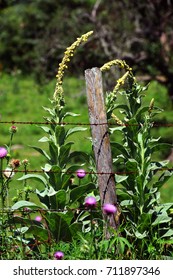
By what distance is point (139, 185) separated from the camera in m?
5.76

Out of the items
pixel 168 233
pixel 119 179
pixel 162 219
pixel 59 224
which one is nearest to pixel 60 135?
pixel 119 179

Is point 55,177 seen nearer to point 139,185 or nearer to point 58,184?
point 58,184

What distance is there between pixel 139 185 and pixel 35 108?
12111 mm

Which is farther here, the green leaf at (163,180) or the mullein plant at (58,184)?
the green leaf at (163,180)

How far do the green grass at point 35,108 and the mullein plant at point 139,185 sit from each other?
568 cm

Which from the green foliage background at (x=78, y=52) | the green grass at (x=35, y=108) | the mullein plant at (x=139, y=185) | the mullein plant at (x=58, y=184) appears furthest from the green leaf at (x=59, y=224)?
the green foliage background at (x=78, y=52)

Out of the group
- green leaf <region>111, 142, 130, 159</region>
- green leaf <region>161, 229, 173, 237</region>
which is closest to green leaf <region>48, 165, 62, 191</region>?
green leaf <region>111, 142, 130, 159</region>

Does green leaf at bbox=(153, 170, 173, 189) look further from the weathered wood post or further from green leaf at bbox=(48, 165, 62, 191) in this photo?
green leaf at bbox=(48, 165, 62, 191)

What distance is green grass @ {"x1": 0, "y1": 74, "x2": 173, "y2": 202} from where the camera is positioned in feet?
47.1

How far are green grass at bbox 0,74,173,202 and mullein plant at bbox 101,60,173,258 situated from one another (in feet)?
18.6

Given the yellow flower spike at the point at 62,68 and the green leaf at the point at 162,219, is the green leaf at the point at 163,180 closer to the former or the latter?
the green leaf at the point at 162,219

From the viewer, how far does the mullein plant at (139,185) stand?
5.76 m

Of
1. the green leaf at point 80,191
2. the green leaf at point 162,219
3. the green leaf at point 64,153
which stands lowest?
the green leaf at point 162,219
